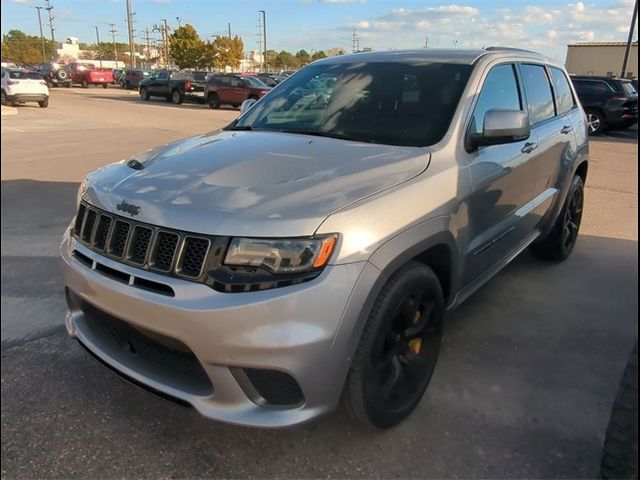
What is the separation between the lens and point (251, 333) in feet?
6.72

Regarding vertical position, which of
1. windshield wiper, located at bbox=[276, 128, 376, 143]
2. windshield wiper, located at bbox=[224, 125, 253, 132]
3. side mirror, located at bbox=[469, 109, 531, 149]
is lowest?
windshield wiper, located at bbox=[224, 125, 253, 132]

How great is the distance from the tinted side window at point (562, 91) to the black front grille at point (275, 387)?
367cm

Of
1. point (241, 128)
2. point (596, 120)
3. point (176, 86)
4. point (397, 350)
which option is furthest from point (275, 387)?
point (176, 86)

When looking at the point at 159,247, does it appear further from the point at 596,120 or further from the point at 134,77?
the point at 134,77

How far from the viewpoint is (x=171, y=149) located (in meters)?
3.05

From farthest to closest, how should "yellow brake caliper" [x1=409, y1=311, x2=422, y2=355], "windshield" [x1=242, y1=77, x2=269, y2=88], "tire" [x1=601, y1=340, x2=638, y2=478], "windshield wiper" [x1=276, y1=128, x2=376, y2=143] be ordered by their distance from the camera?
"windshield" [x1=242, y1=77, x2=269, y2=88], "windshield wiper" [x1=276, y1=128, x2=376, y2=143], "yellow brake caliper" [x1=409, y1=311, x2=422, y2=355], "tire" [x1=601, y1=340, x2=638, y2=478]

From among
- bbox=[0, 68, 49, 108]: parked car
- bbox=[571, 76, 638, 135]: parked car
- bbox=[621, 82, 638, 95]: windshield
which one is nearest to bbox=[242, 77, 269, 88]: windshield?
bbox=[0, 68, 49, 108]: parked car

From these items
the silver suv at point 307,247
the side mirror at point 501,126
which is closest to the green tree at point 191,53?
the silver suv at point 307,247

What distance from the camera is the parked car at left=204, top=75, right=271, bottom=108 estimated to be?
2419 cm

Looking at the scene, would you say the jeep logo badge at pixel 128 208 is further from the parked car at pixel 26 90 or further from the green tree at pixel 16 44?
the parked car at pixel 26 90

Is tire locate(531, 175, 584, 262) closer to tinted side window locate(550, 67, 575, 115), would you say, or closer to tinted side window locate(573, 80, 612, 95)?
tinted side window locate(550, 67, 575, 115)

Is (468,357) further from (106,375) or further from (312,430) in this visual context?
(106,375)

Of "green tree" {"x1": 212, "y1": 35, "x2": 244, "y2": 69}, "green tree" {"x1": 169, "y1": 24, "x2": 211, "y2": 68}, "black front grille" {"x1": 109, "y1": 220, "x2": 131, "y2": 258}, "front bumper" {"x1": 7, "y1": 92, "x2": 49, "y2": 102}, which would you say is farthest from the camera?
"green tree" {"x1": 169, "y1": 24, "x2": 211, "y2": 68}

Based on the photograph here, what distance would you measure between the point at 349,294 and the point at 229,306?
464 millimetres
